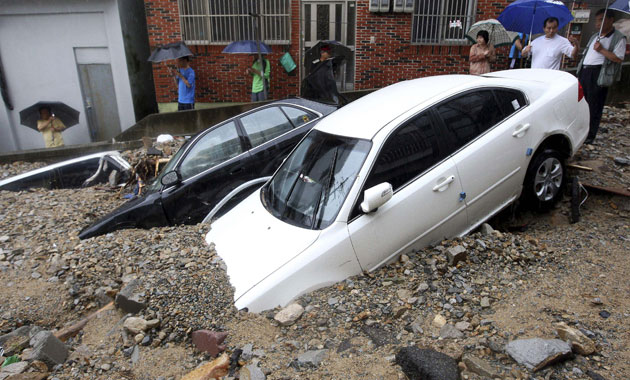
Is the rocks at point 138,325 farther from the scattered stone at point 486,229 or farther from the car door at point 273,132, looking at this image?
the scattered stone at point 486,229

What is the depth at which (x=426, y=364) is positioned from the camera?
2.66 metres

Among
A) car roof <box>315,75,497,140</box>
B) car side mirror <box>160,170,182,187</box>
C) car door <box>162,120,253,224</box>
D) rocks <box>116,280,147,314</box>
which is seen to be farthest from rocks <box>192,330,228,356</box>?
car side mirror <box>160,170,182,187</box>

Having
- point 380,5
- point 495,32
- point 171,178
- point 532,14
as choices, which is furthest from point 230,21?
point 171,178

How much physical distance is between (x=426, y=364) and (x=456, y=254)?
1367mm

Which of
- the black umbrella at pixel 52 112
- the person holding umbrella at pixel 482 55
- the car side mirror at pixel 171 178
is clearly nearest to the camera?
the car side mirror at pixel 171 178

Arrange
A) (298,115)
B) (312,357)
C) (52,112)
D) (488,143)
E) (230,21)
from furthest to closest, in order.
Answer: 1. (230,21)
2. (52,112)
3. (298,115)
4. (488,143)
5. (312,357)

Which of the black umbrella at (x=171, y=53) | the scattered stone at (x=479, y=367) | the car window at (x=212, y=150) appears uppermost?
the black umbrella at (x=171, y=53)

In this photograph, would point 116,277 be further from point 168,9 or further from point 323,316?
Answer: point 168,9

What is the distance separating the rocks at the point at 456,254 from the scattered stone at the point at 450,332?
2.63 ft

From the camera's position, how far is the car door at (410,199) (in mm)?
3693

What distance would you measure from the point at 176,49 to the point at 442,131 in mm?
7489

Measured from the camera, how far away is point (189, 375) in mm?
2941

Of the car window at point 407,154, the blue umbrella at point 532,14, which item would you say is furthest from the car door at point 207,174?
the blue umbrella at point 532,14

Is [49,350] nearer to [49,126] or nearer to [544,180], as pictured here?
[544,180]
